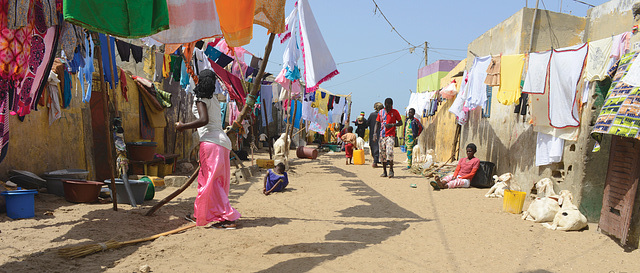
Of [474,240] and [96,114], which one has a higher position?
[96,114]

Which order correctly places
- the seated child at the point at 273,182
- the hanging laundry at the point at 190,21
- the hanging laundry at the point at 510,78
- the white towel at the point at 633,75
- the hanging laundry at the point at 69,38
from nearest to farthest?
the hanging laundry at the point at 190,21 → the white towel at the point at 633,75 → the hanging laundry at the point at 69,38 → the hanging laundry at the point at 510,78 → the seated child at the point at 273,182

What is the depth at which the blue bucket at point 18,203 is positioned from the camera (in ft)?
14.7

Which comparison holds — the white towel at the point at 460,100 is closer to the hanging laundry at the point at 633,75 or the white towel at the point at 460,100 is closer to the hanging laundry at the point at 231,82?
the hanging laundry at the point at 633,75

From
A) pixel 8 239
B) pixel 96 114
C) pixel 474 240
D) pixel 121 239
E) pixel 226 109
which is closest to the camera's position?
pixel 8 239

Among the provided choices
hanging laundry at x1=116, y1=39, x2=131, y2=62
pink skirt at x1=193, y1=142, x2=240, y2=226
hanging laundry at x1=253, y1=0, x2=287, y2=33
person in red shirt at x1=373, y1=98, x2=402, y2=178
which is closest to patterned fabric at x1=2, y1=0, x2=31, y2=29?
pink skirt at x1=193, y1=142, x2=240, y2=226

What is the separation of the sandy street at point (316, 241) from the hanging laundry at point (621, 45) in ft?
7.33

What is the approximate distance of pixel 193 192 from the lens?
23.0ft

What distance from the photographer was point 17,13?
3.16 m

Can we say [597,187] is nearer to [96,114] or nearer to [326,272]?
[326,272]

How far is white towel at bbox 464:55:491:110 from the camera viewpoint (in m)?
8.44

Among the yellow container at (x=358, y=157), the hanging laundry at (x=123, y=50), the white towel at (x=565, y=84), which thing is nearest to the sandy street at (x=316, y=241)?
the white towel at (x=565, y=84)

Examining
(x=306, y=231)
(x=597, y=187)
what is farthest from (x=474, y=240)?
(x=597, y=187)

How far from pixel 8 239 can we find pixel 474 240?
190 inches

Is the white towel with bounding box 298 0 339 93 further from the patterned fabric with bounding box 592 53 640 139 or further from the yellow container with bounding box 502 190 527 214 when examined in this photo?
the patterned fabric with bounding box 592 53 640 139
